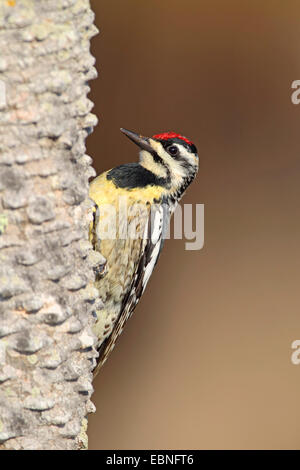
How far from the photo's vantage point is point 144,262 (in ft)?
10.7

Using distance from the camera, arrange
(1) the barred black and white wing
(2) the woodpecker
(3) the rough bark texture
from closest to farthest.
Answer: (3) the rough bark texture, (2) the woodpecker, (1) the barred black and white wing

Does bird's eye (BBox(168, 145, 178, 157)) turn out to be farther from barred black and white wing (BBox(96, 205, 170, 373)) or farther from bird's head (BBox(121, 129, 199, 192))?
barred black and white wing (BBox(96, 205, 170, 373))

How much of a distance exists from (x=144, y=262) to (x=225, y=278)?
4.57 feet

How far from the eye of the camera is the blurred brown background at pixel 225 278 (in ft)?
14.3

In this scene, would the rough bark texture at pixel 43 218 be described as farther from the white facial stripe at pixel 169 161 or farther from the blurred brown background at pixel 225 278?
the blurred brown background at pixel 225 278

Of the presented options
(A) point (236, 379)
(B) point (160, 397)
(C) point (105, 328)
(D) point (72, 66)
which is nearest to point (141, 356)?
(B) point (160, 397)

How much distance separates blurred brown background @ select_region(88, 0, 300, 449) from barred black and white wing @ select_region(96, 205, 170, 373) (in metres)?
1.11

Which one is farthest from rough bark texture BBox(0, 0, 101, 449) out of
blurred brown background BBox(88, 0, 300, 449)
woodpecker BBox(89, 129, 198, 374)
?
blurred brown background BBox(88, 0, 300, 449)

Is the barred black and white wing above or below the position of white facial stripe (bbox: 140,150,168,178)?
below

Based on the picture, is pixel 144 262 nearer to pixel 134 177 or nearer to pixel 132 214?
pixel 132 214

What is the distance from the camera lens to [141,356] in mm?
4578

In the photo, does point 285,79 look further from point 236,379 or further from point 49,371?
point 49,371

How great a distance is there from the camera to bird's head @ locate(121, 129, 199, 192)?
3131 mm

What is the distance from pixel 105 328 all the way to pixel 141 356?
1367 mm
